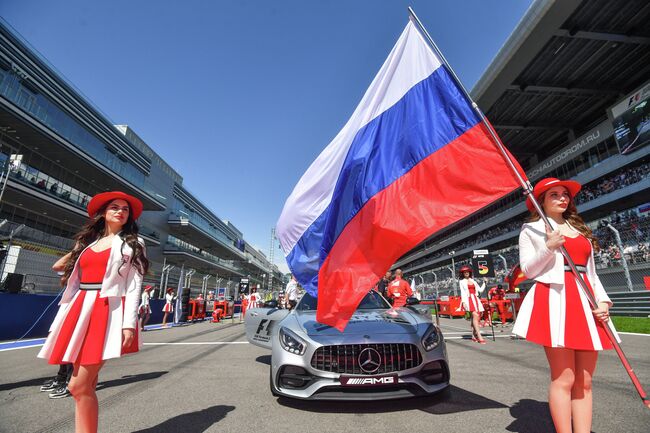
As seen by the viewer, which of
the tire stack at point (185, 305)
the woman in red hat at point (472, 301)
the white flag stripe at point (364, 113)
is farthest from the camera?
the tire stack at point (185, 305)

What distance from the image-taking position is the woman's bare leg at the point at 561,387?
1822mm

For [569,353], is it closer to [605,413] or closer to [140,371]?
[605,413]

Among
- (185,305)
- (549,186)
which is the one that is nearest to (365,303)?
(549,186)

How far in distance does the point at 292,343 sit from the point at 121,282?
1555 millimetres

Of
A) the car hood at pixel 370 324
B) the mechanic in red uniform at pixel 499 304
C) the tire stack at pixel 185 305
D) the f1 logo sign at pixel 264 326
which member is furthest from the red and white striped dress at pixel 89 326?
the tire stack at pixel 185 305

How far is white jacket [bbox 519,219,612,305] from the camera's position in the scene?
1976 millimetres

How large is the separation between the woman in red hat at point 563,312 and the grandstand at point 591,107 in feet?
41.7

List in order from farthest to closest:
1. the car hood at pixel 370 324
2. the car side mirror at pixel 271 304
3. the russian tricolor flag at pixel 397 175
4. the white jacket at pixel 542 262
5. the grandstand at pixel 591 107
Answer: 1. the grandstand at pixel 591 107
2. the car side mirror at pixel 271 304
3. the car hood at pixel 370 324
4. the russian tricolor flag at pixel 397 175
5. the white jacket at pixel 542 262

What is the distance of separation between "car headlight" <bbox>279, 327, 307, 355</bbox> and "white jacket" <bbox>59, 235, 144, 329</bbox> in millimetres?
1370

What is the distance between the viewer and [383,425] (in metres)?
2.47

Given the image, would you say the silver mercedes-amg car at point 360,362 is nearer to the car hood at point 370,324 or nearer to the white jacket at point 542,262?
the car hood at point 370,324

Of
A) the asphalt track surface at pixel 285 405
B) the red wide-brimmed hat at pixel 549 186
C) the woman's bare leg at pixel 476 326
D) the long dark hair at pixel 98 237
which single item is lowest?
the asphalt track surface at pixel 285 405

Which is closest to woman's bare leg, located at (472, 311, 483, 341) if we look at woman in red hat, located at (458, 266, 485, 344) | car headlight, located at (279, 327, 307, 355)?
woman in red hat, located at (458, 266, 485, 344)

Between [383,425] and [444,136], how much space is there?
2.54 metres
